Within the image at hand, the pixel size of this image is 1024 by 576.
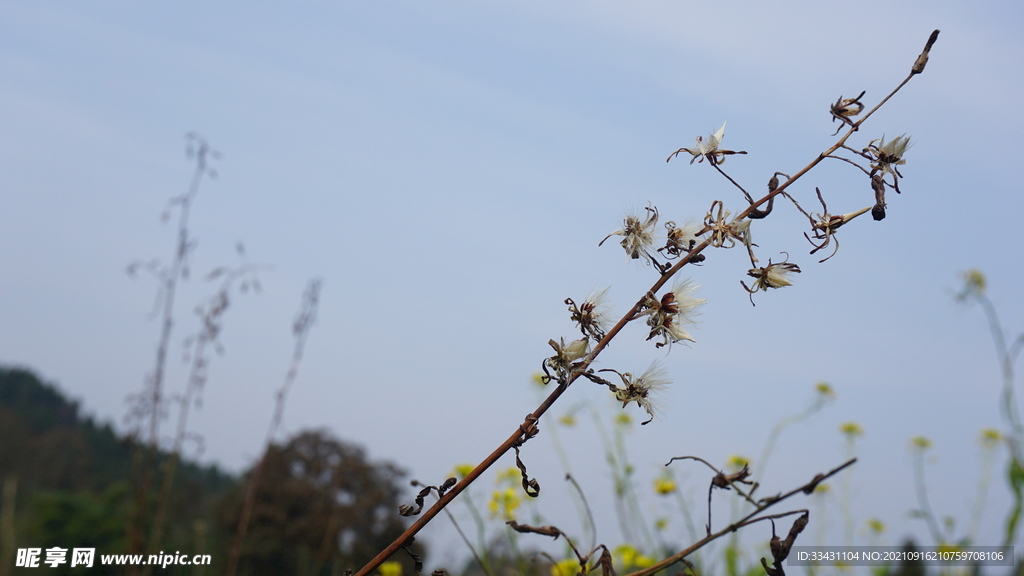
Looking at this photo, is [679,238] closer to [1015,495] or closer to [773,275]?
[773,275]

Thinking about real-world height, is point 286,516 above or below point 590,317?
above

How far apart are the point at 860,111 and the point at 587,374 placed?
407 mm

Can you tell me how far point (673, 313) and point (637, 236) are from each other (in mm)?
105

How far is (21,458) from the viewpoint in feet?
59.5

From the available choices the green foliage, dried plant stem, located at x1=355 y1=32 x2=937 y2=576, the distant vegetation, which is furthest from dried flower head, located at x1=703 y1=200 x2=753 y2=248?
the distant vegetation

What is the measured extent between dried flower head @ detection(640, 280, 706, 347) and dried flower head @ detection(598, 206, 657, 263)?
0.06 metres

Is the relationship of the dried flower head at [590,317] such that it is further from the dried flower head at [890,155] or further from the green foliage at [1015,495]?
the green foliage at [1015,495]

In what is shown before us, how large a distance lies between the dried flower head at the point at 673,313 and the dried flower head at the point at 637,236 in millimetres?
61

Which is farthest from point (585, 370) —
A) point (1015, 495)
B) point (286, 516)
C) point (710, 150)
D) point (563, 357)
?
point (286, 516)

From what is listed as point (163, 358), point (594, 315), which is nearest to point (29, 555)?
point (163, 358)

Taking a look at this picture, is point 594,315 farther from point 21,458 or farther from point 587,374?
point 21,458

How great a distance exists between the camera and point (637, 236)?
840 millimetres

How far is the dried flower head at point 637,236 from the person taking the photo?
0.84m

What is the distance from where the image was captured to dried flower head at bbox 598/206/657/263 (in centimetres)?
84
